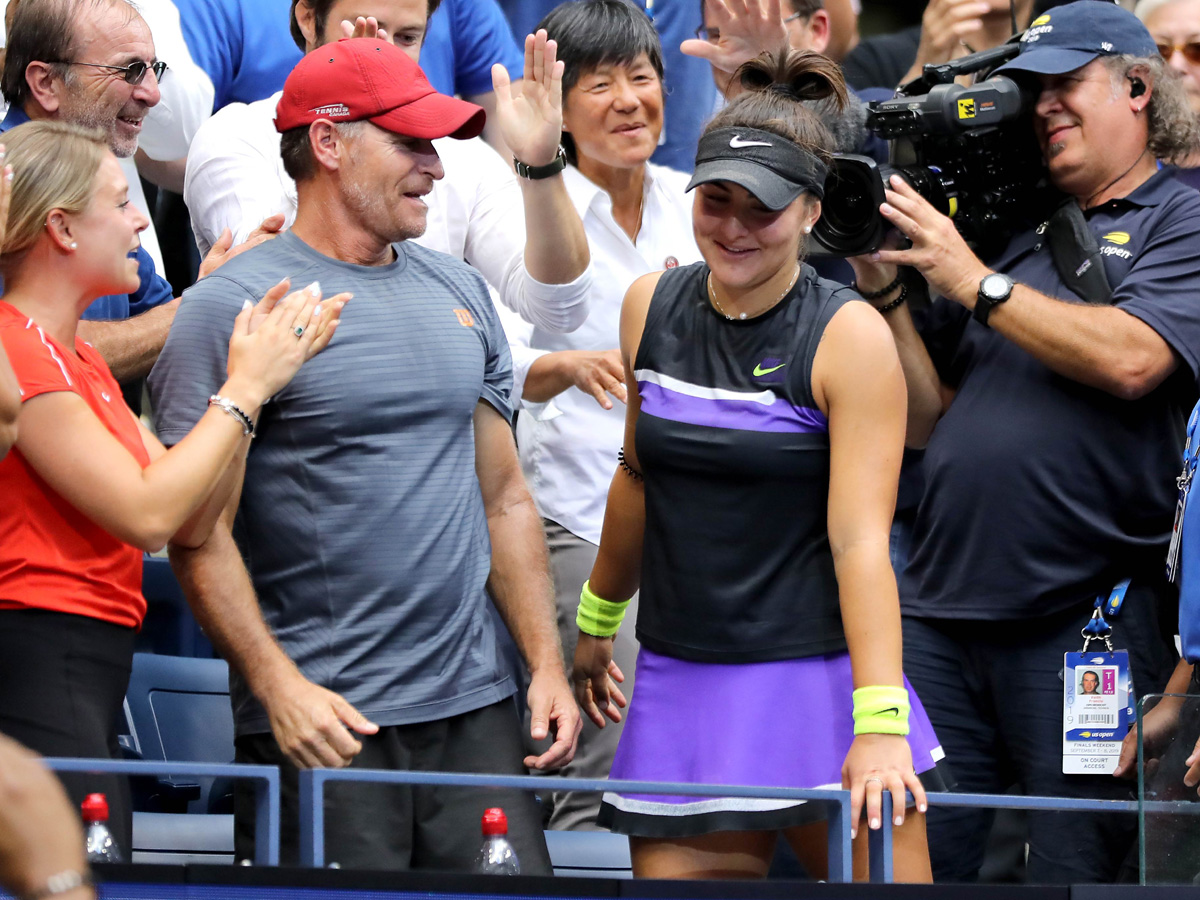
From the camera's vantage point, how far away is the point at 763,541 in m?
2.54

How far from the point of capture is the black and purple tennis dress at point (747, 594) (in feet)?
8.25

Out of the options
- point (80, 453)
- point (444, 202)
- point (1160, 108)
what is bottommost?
point (80, 453)

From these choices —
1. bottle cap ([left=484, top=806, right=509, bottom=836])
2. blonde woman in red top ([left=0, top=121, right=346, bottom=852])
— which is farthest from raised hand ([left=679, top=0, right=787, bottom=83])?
bottle cap ([left=484, top=806, right=509, bottom=836])

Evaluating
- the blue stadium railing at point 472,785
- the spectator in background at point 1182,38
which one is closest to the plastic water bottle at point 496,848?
the blue stadium railing at point 472,785

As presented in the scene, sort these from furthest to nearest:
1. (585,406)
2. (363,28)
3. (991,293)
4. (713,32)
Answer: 1. (713,32)
2. (585,406)
3. (363,28)
4. (991,293)

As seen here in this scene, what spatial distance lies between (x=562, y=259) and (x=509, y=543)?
0.65 meters

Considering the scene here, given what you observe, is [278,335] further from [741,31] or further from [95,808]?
[741,31]

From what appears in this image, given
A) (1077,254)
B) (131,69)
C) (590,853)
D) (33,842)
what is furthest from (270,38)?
(33,842)

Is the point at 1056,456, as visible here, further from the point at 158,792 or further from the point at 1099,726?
the point at 158,792

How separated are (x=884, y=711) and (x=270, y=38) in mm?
2382

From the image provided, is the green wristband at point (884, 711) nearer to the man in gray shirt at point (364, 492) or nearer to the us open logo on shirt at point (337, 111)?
the man in gray shirt at point (364, 492)

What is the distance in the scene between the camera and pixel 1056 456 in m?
3.19

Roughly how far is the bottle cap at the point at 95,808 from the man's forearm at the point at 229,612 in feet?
1.58

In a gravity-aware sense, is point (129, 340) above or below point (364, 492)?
above
